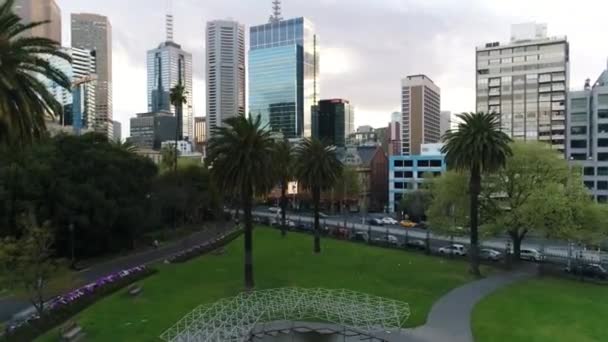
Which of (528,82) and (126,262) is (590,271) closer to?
(126,262)

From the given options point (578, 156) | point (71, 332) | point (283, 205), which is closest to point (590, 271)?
point (283, 205)

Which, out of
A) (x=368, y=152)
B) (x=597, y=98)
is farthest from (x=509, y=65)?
(x=368, y=152)

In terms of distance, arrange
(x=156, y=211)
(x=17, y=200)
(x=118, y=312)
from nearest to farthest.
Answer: (x=118, y=312) → (x=17, y=200) → (x=156, y=211)

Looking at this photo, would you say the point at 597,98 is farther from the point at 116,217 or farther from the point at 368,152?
the point at 116,217

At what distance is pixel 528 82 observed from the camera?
5034 inches

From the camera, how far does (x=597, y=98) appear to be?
103312mm

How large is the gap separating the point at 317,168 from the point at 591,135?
81240 mm

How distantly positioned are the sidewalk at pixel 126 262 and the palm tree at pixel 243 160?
1600 centimetres

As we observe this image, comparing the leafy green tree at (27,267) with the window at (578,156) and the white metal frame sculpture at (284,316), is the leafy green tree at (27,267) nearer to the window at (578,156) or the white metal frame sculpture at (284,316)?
the white metal frame sculpture at (284,316)

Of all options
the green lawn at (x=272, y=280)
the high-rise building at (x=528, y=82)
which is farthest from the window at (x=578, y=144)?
the green lawn at (x=272, y=280)

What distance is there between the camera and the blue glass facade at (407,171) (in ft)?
372

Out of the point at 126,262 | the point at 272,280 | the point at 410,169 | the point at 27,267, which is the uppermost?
the point at 410,169

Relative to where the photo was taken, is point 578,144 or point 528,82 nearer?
point 578,144

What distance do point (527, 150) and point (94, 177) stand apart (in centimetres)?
4547
